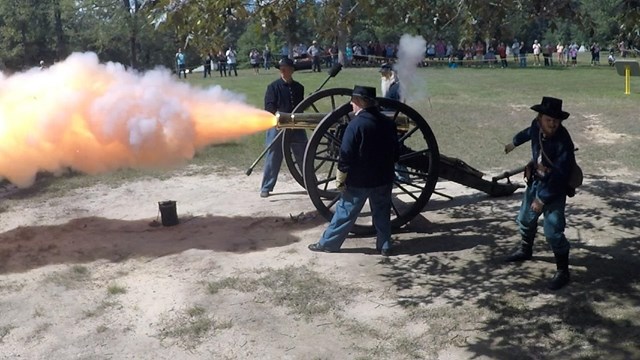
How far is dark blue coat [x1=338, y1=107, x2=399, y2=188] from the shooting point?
231 inches

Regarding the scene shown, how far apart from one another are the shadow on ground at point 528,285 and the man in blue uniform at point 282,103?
208 centimetres

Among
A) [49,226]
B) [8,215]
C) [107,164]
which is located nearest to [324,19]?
[107,164]

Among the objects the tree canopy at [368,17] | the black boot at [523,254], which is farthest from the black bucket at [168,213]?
the black boot at [523,254]

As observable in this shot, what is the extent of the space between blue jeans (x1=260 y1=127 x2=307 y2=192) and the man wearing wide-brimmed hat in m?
3.47

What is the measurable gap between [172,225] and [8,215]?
218 centimetres

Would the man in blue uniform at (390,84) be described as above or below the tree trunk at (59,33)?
below

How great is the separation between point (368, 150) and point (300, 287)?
138 centimetres

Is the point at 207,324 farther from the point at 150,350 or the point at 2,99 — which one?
the point at 2,99

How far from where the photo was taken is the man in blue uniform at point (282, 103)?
26.8 ft

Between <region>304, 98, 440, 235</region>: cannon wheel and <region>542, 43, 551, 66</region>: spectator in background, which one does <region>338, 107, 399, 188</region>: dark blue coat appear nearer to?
<region>304, 98, 440, 235</region>: cannon wheel

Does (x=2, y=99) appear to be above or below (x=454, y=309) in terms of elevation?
above

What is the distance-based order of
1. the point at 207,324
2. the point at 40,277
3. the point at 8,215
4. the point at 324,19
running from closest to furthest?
the point at 207,324
the point at 40,277
the point at 324,19
the point at 8,215

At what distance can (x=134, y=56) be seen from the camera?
29.5 m

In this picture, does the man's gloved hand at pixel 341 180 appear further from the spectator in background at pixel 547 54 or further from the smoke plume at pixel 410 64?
the spectator in background at pixel 547 54
